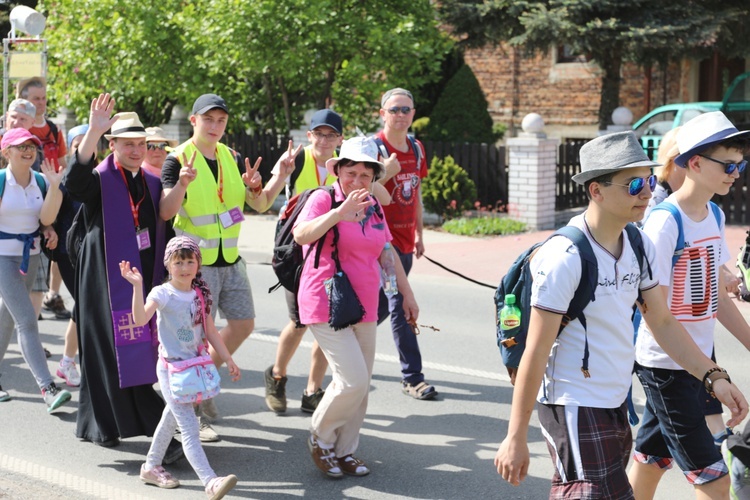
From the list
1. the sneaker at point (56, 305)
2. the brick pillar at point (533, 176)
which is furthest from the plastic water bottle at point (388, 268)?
the brick pillar at point (533, 176)

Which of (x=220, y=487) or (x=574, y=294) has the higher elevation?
(x=574, y=294)

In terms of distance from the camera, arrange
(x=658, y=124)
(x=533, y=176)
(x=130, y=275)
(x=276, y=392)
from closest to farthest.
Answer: (x=130, y=275) < (x=276, y=392) < (x=533, y=176) < (x=658, y=124)

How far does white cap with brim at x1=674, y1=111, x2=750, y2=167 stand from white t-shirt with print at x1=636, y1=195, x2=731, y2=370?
23cm

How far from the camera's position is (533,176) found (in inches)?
651

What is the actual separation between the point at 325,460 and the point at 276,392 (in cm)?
139

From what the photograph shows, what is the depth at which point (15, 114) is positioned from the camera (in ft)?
25.3

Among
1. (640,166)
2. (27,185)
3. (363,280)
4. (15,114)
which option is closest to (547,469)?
(363,280)

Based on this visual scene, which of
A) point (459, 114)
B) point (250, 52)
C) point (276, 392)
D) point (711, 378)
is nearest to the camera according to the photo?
point (711, 378)

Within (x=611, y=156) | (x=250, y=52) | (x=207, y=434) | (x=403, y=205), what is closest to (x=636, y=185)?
(x=611, y=156)

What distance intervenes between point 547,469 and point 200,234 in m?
2.46

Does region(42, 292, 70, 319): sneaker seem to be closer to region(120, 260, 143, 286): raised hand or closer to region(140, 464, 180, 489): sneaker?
region(140, 464, 180, 489): sneaker

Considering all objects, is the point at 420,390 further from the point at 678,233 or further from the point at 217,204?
the point at 678,233

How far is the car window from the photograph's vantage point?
20312mm

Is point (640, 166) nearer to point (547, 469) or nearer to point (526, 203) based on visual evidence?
point (547, 469)
